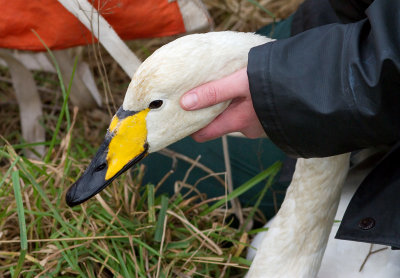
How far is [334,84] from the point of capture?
3.44ft

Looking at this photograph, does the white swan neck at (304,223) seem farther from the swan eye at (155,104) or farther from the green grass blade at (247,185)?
the swan eye at (155,104)

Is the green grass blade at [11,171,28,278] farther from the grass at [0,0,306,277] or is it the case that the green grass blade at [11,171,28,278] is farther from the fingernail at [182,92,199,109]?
the fingernail at [182,92,199,109]

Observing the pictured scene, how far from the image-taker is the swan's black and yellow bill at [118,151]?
3.79ft

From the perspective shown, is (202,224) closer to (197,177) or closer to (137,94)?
(197,177)

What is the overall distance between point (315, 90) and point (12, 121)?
174 centimetres

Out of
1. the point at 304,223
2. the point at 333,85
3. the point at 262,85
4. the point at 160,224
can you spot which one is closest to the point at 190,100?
the point at 262,85

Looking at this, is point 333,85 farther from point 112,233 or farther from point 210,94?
point 112,233

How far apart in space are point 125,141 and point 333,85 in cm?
41

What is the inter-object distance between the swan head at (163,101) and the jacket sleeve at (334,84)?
2.7 inches

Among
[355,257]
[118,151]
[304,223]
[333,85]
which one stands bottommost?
[355,257]

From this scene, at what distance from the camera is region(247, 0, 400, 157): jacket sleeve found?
3.34 ft

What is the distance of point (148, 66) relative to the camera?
1.10 metres

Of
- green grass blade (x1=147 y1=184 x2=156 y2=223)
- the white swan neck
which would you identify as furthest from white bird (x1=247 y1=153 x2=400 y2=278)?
green grass blade (x1=147 y1=184 x2=156 y2=223)

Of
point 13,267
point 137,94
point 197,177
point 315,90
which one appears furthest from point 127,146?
point 197,177
